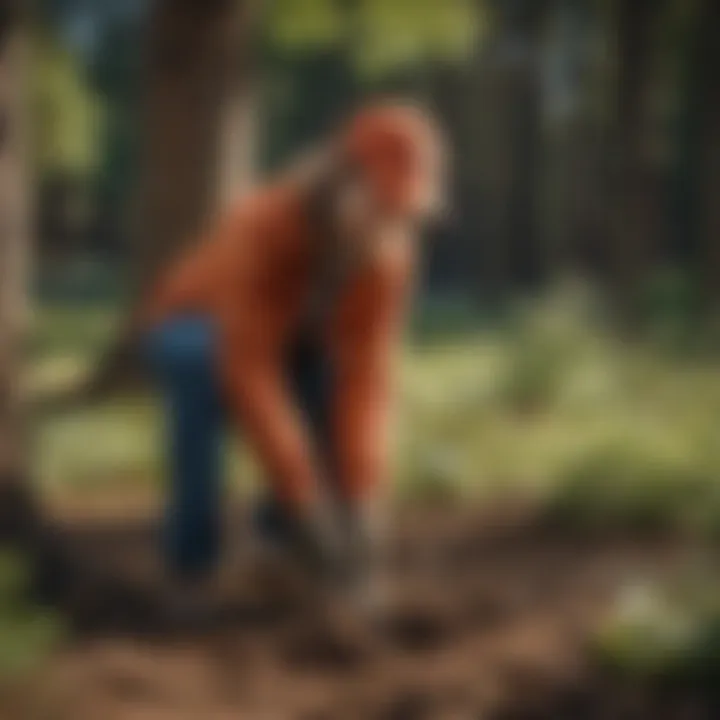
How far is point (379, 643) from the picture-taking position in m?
1.98

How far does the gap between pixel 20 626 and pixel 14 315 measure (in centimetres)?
35

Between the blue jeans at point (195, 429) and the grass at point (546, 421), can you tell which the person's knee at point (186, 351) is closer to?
the blue jeans at point (195, 429)

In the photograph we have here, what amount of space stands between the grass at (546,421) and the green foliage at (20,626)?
0.13 meters

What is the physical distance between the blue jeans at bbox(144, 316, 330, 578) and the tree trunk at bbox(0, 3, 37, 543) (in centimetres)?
16

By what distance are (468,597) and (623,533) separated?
23 centimetres

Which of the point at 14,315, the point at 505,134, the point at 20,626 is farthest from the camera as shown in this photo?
the point at 505,134

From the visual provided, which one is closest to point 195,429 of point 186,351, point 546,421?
point 186,351

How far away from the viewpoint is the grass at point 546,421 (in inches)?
81.6

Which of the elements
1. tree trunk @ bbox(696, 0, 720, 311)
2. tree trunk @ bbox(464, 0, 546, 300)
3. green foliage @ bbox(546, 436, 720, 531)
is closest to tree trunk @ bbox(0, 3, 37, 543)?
tree trunk @ bbox(464, 0, 546, 300)

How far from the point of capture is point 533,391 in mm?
2188

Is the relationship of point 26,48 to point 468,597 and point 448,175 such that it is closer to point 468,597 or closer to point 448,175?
point 448,175

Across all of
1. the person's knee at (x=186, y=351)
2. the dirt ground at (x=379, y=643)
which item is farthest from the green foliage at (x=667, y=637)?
the person's knee at (x=186, y=351)

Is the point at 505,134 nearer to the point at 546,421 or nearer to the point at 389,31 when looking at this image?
the point at 389,31

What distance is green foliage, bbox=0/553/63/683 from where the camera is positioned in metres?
1.83
